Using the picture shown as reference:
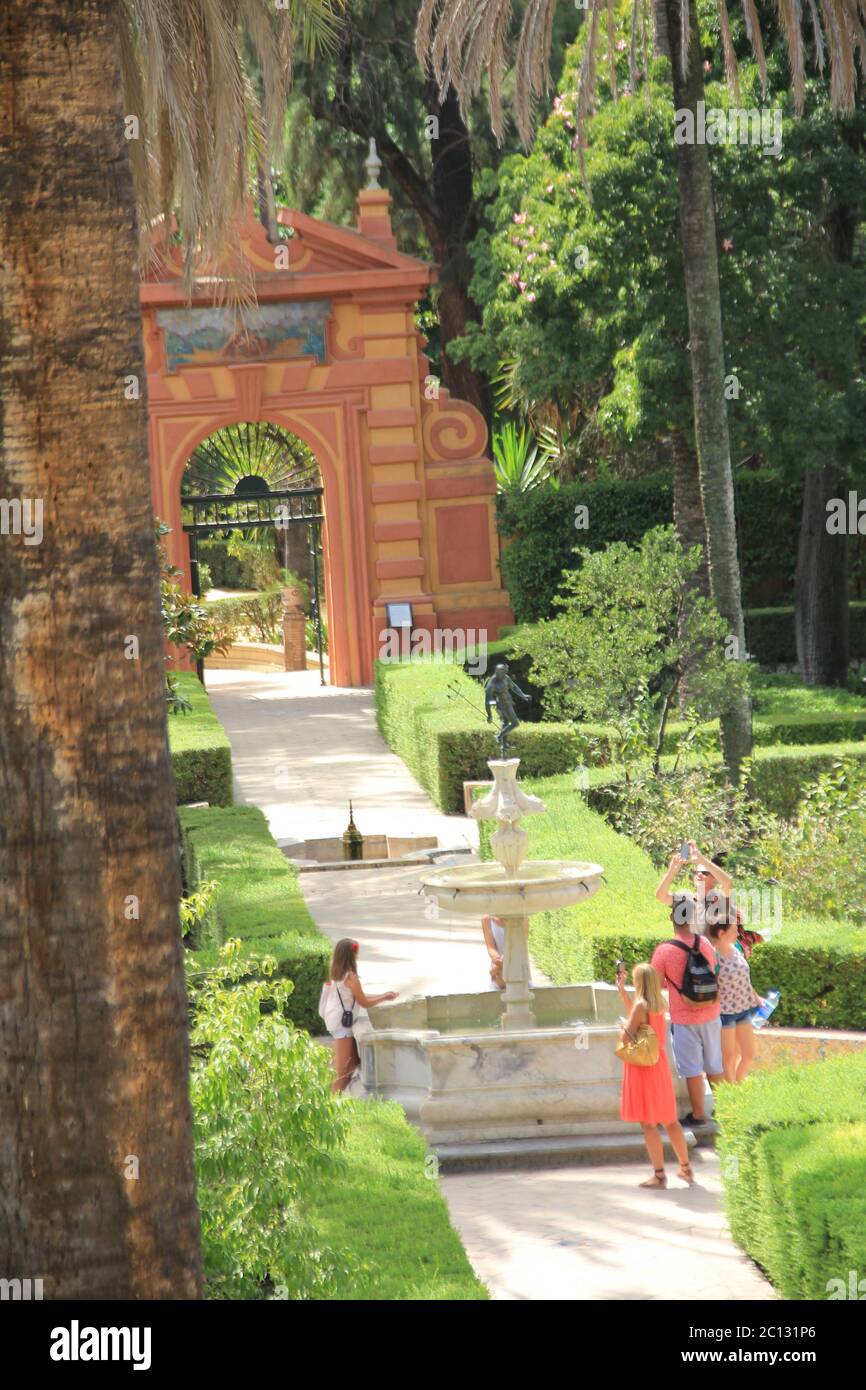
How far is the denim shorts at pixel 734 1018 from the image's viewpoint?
999cm

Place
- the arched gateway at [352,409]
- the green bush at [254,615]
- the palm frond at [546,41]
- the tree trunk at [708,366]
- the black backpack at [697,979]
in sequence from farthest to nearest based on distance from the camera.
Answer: the green bush at [254,615]
the arched gateway at [352,409]
the tree trunk at [708,366]
the palm frond at [546,41]
the black backpack at [697,979]

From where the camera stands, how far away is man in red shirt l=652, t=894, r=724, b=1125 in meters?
9.73

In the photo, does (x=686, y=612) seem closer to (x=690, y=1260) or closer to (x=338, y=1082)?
(x=338, y=1082)

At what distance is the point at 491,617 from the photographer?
2752 cm

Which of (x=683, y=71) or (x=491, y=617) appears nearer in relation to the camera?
(x=683, y=71)

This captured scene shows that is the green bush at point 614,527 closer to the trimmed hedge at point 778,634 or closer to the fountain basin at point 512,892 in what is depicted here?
the trimmed hedge at point 778,634

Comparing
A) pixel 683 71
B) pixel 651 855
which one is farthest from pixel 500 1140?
pixel 683 71

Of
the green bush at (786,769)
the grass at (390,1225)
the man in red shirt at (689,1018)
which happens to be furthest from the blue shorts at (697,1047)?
the green bush at (786,769)

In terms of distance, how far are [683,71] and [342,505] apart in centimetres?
1195

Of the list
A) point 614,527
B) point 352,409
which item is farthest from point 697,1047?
point 614,527

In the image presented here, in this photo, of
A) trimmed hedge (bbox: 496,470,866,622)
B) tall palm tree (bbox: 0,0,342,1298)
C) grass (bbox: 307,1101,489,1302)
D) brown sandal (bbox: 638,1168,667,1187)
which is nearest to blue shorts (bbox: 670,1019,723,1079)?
brown sandal (bbox: 638,1168,667,1187)

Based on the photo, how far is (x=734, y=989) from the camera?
995 cm

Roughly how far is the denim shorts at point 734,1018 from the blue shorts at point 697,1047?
0.24 feet

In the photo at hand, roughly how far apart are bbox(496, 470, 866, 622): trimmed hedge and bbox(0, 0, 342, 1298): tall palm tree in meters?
22.2
